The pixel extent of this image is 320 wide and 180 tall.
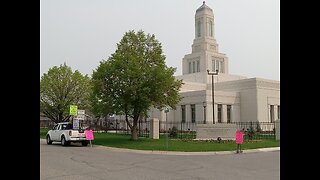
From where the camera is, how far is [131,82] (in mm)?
27969

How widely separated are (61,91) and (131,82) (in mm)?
17315

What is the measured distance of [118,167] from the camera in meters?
13.5

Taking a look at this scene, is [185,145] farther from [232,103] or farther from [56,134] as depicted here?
[232,103]

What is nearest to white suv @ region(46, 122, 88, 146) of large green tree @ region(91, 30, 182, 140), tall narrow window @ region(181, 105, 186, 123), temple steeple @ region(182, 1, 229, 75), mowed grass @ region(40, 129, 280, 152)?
mowed grass @ region(40, 129, 280, 152)

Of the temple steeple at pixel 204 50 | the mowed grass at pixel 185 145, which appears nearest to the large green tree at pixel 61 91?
the mowed grass at pixel 185 145

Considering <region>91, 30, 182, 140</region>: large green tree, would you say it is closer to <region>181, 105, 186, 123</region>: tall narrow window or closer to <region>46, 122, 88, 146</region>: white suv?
<region>46, 122, 88, 146</region>: white suv

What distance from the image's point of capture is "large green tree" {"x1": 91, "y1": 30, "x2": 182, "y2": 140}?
27.7 meters

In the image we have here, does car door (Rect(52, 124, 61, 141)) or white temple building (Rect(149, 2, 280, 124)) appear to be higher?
white temple building (Rect(149, 2, 280, 124))

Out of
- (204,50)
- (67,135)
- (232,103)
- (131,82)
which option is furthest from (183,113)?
(67,135)

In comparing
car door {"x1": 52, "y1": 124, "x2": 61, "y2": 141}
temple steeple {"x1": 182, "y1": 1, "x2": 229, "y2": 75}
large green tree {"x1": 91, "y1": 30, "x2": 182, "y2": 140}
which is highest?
temple steeple {"x1": 182, "y1": 1, "x2": 229, "y2": 75}

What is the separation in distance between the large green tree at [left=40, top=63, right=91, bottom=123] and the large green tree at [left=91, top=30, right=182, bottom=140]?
517 inches
